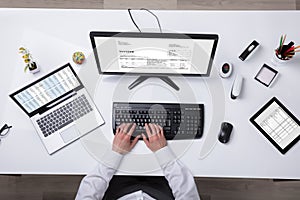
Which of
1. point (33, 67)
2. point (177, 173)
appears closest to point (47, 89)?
point (33, 67)

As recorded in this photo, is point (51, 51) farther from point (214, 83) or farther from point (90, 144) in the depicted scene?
point (214, 83)

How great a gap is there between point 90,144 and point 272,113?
824 millimetres

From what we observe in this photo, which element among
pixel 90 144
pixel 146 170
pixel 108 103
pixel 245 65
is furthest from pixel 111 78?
pixel 245 65

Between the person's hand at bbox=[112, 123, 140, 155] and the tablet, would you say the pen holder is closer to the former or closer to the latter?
the tablet

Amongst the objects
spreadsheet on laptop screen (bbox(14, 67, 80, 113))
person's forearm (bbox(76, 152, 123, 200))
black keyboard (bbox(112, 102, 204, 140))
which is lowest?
person's forearm (bbox(76, 152, 123, 200))

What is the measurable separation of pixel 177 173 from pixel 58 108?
61cm

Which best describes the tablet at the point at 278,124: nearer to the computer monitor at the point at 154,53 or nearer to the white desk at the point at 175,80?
the white desk at the point at 175,80

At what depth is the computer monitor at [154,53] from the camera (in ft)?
3.63

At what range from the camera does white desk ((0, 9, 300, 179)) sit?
4.60 ft

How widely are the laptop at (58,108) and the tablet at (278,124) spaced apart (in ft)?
2.35

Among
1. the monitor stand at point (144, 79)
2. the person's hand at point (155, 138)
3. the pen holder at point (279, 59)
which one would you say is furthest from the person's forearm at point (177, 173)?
the pen holder at point (279, 59)

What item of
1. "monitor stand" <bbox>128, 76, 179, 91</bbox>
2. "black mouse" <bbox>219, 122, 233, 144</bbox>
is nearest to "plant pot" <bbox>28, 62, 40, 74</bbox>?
"monitor stand" <bbox>128, 76, 179, 91</bbox>

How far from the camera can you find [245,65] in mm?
1487

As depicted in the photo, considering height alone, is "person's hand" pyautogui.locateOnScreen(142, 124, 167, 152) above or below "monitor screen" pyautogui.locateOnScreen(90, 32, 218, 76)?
below
